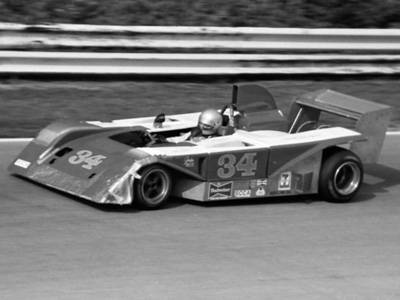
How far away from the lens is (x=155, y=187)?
286 inches

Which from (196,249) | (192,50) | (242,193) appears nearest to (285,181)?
(242,193)

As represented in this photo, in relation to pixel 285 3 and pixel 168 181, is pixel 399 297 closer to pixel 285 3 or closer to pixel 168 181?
pixel 168 181

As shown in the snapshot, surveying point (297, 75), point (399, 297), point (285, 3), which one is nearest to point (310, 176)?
point (399, 297)

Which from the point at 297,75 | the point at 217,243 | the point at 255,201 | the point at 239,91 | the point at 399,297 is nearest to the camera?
the point at 399,297

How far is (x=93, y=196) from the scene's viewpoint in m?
6.98

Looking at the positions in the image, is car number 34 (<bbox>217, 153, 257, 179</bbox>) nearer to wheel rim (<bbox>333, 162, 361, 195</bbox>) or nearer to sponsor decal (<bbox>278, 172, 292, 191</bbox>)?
sponsor decal (<bbox>278, 172, 292, 191</bbox>)

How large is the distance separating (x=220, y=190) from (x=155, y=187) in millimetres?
548

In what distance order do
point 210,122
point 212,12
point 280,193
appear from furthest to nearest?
point 212,12, point 210,122, point 280,193

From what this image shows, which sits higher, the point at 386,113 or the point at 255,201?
the point at 386,113

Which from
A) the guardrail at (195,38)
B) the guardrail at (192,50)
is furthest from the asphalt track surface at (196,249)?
the guardrail at (195,38)

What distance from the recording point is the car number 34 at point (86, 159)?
731 cm

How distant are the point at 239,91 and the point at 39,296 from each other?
3.86m

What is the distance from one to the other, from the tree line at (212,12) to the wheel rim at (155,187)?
20.7 feet

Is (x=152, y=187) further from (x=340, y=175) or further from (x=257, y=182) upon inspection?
(x=340, y=175)
